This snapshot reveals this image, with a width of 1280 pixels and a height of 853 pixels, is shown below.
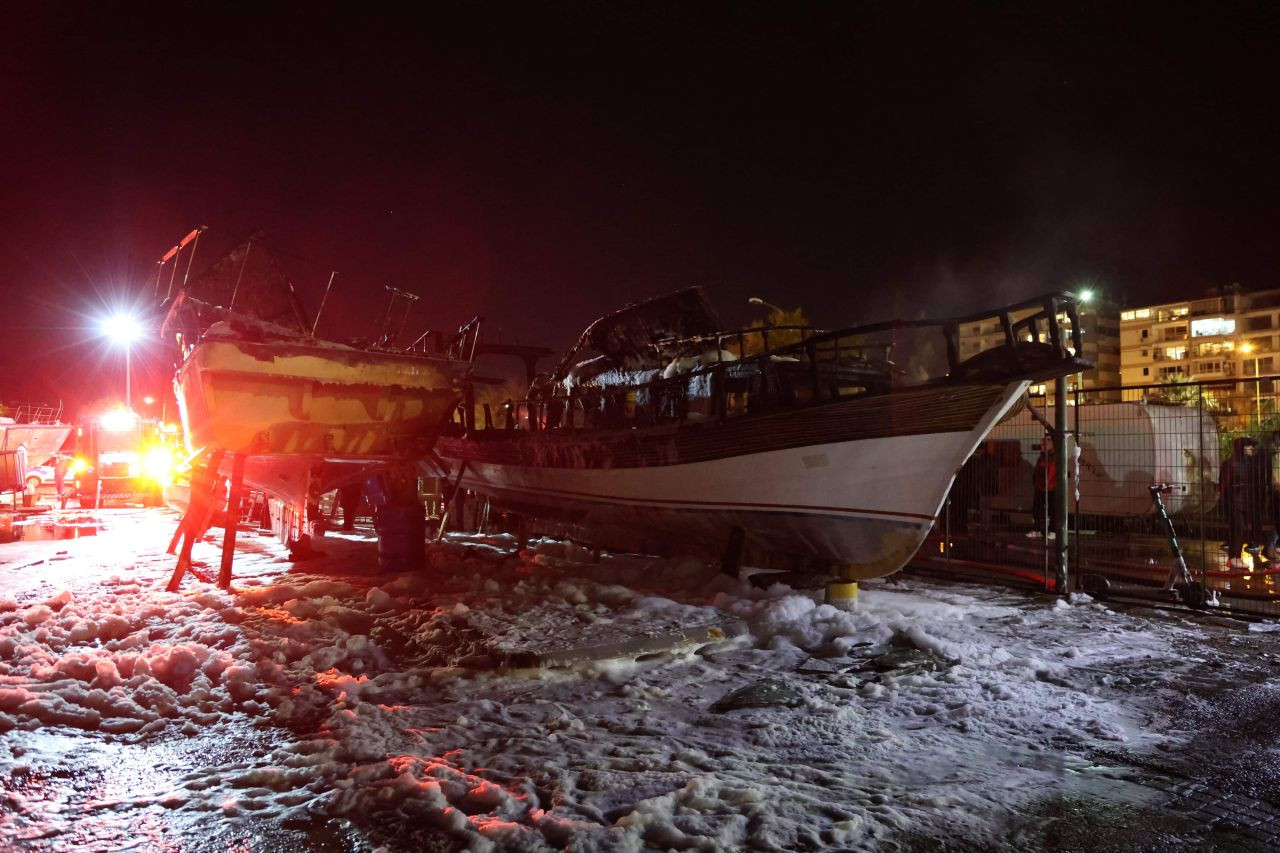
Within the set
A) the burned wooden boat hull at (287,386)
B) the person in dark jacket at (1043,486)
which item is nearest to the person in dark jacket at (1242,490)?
the person in dark jacket at (1043,486)

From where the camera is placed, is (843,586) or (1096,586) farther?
(1096,586)

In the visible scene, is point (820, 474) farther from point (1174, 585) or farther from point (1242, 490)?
point (1242, 490)

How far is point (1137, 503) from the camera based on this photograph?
1323cm

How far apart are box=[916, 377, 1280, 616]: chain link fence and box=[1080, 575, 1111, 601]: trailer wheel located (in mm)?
20

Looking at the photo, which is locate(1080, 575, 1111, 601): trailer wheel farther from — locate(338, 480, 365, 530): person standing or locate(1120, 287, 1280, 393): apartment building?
locate(1120, 287, 1280, 393): apartment building

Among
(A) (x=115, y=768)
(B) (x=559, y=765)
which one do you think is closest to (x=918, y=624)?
(B) (x=559, y=765)

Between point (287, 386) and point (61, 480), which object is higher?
point (287, 386)

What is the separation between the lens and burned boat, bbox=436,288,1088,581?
6.36 m

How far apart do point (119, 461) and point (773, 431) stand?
74.4 feet

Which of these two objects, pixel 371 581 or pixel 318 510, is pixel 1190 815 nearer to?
pixel 371 581

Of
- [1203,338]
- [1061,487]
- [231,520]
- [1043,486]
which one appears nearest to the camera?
[231,520]

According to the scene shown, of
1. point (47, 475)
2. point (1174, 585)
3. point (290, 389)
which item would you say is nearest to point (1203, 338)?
point (1174, 585)

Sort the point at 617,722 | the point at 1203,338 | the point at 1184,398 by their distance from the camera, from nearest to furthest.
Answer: the point at 617,722 → the point at 1184,398 → the point at 1203,338

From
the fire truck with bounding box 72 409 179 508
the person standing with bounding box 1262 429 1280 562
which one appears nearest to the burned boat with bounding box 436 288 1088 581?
the person standing with bounding box 1262 429 1280 562
